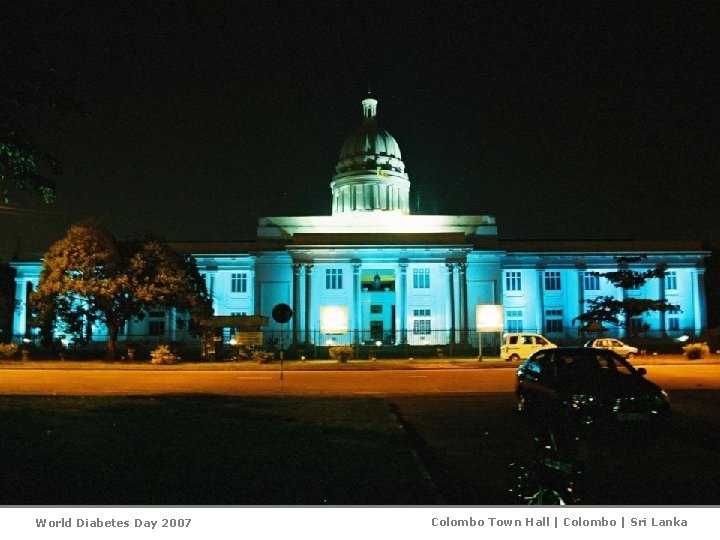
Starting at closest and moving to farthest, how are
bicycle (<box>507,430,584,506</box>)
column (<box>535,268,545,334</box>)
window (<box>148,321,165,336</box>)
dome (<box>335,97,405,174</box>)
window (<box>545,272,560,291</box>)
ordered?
bicycle (<box>507,430,584,506</box>)
window (<box>148,321,165,336</box>)
column (<box>535,268,545,334</box>)
window (<box>545,272,560,291</box>)
dome (<box>335,97,405,174</box>)

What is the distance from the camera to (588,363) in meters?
11.5

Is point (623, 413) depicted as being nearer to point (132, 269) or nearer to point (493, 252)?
point (132, 269)

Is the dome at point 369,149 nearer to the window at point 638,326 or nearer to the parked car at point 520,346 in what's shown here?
the window at point 638,326

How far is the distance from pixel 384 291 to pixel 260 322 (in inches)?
866

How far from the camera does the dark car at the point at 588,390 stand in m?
10.1

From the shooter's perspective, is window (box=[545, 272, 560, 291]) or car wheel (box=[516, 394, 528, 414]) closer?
car wheel (box=[516, 394, 528, 414])

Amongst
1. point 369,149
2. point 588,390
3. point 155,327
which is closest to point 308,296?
point 155,327

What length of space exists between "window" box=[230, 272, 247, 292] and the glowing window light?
20.9 metres

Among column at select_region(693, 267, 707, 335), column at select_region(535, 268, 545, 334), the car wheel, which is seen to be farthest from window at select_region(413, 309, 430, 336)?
the car wheel

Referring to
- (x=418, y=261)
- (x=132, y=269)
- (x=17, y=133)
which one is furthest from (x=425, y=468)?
(x=418, y=261)

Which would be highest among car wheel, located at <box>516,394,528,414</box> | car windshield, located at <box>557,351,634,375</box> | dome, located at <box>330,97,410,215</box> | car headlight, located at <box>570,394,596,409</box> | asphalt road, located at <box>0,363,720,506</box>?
dome, located at <box>330,97,410,215</box>

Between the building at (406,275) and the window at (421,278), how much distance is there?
0.09 metres

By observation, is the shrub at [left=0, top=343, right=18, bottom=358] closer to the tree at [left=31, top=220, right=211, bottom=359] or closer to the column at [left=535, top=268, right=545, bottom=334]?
the tree at [left=31, top=220, right=211, bottom=359]

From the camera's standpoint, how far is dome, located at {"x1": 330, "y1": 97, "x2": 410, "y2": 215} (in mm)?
66500
